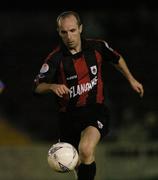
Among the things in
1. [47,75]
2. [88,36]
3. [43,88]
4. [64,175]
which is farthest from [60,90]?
[88,36]

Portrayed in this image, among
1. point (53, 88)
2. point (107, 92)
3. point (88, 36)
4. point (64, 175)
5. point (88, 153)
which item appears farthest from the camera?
point (88, 36)

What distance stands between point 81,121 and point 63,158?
0.57 meters

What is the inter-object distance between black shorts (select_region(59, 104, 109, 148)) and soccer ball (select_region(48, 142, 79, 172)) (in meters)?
0.38

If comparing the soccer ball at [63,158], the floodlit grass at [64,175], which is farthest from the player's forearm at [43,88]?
the floodlit grass at [64,175]

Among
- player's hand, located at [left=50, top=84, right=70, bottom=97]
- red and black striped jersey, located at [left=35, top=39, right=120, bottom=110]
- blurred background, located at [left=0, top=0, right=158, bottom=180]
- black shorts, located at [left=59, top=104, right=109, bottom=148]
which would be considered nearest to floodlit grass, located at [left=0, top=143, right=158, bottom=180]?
blurred background, located at [left=0, top=0, right=158, bottom=180]

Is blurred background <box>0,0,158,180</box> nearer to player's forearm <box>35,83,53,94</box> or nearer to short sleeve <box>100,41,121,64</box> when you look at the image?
short sleeve <box>100,41,121,64</box>

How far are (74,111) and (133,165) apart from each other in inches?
223

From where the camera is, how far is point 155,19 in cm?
1627

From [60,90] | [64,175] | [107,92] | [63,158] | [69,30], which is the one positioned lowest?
[64,175]

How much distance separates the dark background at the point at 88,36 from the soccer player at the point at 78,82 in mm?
5922

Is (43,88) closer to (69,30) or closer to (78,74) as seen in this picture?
(78,74)

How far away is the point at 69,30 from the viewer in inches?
285

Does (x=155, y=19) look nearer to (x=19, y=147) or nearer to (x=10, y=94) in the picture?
(x=10, y=94)

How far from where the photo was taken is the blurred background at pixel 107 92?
12.8 meters
